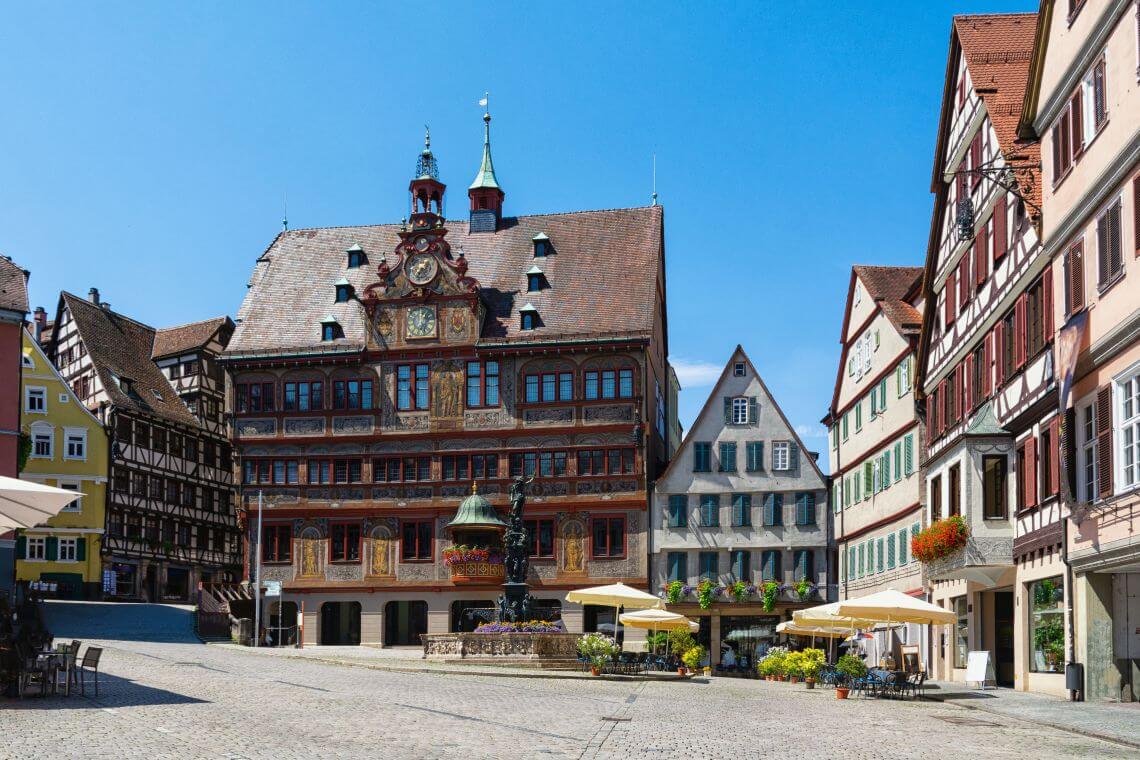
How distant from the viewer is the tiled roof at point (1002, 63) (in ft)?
107

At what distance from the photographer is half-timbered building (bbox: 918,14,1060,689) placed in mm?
29453

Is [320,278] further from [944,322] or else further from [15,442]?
[944,322]

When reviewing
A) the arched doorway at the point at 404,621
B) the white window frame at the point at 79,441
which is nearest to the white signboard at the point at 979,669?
the arched doorway at the point at 404,621

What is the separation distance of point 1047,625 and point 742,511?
2607 centimetres

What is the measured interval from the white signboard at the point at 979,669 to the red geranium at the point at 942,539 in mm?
2263

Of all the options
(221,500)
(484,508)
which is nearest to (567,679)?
(484,508)

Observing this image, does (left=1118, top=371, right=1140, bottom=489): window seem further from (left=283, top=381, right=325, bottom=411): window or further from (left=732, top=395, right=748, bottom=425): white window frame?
(left=283, top=381, right=325, bottom=411): window

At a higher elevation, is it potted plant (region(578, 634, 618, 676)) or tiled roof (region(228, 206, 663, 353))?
Result: tiled roof (region(228, 206, 663, 353))

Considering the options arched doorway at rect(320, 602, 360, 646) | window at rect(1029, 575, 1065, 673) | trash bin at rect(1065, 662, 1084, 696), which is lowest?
arched doorway at rect(320, 602, 360, 646)

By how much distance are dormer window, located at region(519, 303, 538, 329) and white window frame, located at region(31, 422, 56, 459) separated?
73.5 ft

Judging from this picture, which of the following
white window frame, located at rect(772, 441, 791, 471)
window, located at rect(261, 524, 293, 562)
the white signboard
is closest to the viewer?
the white signboard

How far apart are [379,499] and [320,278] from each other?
401 inches

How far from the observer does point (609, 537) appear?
180 ft

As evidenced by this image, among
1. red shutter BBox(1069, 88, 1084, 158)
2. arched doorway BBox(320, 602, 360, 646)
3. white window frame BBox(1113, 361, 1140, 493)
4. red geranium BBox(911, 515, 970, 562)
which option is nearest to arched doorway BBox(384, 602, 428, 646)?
arched doorway BBox(320, 602, 360, 646)
